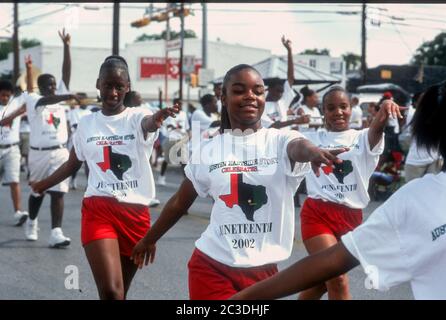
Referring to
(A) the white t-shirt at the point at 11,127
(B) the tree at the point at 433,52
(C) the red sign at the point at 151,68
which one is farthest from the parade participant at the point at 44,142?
(C) the red sign at the point at 151,68

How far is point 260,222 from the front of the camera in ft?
13.8

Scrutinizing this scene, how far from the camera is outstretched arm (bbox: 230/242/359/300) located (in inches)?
101

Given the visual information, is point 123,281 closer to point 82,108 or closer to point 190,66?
point 82,108

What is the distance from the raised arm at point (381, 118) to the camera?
4.71 metres

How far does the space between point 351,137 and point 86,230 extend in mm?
2145

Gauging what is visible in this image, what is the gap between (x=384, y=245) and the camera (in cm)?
260

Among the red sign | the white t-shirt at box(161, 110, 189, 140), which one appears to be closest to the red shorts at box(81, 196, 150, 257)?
the white t-shirt at box(161, 110, 189, 140)

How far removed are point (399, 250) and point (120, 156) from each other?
11.6 feet

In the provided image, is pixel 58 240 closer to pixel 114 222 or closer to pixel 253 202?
pixel 114 222

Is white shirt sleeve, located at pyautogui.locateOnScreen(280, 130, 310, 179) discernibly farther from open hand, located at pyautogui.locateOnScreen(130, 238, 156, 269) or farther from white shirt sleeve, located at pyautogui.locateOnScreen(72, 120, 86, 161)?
white shirt sleeve, located at pyautogui.locateOnScreen(72, 120, 86, 161)

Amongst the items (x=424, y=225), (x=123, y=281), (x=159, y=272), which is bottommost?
(x=159, y=272)

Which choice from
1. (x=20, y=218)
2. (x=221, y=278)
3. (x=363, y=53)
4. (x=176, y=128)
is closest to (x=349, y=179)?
(x=221, y=278)

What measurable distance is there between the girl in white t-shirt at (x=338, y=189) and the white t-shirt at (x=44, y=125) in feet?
16.2

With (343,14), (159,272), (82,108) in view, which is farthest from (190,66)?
(159,272)
